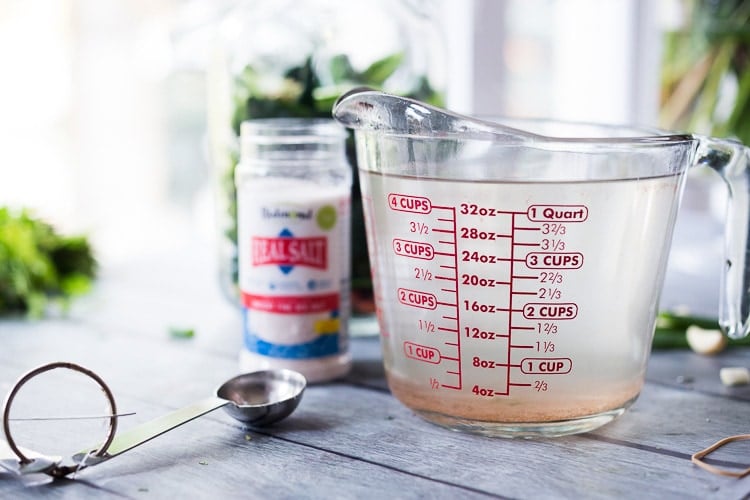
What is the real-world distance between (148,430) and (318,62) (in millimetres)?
467

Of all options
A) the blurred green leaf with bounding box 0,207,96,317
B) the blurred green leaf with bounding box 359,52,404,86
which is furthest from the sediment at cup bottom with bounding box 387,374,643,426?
the blurred green leaf with bounding box 0,207,96,317

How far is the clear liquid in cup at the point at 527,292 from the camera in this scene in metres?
0.64

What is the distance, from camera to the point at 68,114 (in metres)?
2.15

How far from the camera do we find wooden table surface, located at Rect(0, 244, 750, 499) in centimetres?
61

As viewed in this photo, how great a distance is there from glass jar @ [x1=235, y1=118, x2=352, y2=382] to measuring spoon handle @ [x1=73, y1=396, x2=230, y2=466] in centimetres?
13

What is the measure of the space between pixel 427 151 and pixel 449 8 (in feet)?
3.05

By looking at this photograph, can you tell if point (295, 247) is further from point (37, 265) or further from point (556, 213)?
point (37, 265)

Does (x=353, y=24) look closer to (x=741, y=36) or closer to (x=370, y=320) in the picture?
(x=370, y=320)

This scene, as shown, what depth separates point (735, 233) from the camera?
716 millimetres

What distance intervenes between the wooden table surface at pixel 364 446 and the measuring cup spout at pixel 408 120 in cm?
24

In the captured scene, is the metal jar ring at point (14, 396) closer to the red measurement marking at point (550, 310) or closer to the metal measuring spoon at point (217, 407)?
the metal measuring spoon at point (217, 407)

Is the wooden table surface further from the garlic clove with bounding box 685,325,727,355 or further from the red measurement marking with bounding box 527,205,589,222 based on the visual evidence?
the red measurement marking with bounding box 527,205,589,222

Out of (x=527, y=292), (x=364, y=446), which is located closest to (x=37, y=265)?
(x=364, y=446)

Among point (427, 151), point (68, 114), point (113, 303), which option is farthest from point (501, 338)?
point (68, 114)
